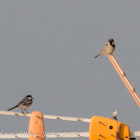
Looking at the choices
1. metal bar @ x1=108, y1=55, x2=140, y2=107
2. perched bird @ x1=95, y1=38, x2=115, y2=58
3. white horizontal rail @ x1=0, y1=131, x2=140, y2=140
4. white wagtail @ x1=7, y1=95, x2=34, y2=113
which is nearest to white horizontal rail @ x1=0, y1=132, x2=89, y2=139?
white horizontal rail @ x1=0, y1=131, x2=140, y2=140

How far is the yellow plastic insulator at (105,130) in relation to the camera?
1936 centimetres

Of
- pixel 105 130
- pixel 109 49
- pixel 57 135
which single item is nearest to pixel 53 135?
pixel 57 135

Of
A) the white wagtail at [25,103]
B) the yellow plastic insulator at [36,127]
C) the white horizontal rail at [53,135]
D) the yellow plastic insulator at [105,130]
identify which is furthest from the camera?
the white wagtail at [25,103]

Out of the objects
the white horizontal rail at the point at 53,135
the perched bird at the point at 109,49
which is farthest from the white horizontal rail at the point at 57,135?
the perched bird at the point at 109,49

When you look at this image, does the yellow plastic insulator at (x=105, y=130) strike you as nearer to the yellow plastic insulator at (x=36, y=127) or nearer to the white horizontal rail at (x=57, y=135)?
the white horizontal rail at (x=57, y=135)

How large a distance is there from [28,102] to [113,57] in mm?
6580

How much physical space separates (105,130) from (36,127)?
205cm

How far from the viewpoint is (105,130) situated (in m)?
19.4

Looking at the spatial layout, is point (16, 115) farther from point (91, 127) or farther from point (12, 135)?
point (91, 127)

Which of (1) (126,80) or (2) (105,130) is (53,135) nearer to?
(2) (105,130)

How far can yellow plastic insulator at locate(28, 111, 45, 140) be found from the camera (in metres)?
19.9

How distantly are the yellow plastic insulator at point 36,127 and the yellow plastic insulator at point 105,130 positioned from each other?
4.96ft

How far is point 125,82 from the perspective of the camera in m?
20.8

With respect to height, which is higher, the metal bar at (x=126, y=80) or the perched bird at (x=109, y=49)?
the perched bird at (x=109, y=49)
